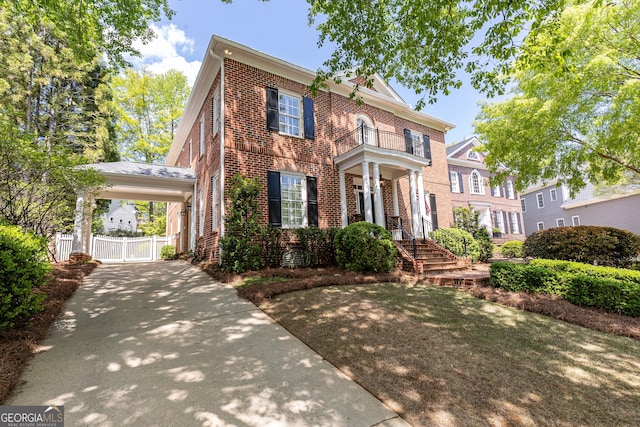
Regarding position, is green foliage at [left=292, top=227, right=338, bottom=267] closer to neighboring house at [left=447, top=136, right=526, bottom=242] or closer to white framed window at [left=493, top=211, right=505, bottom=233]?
neighboring house at [left=447, top=136, right=526, bottom=242]

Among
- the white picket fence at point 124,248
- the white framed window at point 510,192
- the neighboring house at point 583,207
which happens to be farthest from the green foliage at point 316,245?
the white framed window at point 510,192

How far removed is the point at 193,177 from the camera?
A: 481 inches

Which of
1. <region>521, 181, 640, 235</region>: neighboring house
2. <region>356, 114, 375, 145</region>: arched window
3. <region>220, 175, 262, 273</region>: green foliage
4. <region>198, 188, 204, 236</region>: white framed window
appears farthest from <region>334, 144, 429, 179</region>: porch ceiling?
<region>521, 181, 640, 235</region>: neighboring house

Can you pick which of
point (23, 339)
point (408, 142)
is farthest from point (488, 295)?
point (408, 142)

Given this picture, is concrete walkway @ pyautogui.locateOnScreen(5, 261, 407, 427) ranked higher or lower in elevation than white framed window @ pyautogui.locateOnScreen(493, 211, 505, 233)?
lower

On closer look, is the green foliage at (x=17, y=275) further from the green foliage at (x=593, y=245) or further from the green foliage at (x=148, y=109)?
the green foliage at (x=148, y=109)

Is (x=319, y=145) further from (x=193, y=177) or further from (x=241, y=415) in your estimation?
(x=241, y=415)

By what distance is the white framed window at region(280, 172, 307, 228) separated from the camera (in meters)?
9.66

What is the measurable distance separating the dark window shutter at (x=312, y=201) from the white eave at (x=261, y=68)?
150 inches

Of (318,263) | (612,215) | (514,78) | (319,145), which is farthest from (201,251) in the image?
(612,215)

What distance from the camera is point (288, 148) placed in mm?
9938

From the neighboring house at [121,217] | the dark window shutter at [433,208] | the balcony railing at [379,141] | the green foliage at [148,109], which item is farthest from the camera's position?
the neighboring house at [121,217]

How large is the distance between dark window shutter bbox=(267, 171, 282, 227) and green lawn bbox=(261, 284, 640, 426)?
4.12 meters

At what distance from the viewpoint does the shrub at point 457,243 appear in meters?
10.8
